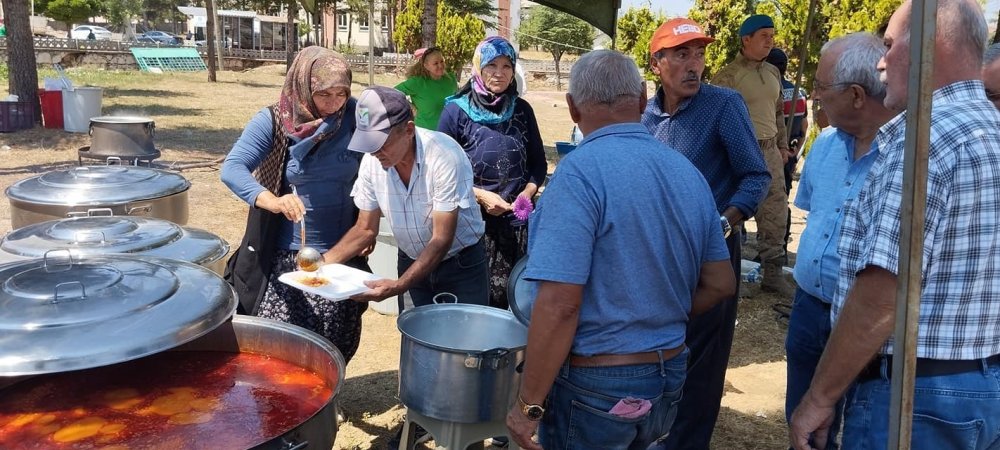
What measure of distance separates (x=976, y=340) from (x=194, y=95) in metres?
20.5

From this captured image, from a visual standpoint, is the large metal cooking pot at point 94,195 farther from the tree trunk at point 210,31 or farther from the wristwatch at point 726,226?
the tree trunk at point 210,31

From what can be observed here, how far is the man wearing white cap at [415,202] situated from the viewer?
260 centimetres

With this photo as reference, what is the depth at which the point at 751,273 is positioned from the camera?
584 centimetres

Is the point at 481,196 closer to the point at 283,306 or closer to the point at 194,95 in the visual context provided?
the point at 283,306

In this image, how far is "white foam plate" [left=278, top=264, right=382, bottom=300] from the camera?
2.53 meters

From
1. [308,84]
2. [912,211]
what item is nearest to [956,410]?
[912,211]

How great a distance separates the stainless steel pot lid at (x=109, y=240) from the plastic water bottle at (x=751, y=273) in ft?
13.8

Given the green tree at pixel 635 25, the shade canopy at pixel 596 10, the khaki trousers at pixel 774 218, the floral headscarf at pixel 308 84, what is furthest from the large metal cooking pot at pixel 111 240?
the green tree at pixel 635 25

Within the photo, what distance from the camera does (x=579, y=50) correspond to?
135ft

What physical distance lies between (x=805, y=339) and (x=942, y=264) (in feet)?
3.26

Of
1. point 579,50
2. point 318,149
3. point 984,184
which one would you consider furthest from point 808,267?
point 579,50

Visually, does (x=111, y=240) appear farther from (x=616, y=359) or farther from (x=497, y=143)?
(x=616, y=359)

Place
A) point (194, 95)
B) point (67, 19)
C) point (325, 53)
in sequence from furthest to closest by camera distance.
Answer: point (67, 19) → point (194, 95) → point (325, 53)

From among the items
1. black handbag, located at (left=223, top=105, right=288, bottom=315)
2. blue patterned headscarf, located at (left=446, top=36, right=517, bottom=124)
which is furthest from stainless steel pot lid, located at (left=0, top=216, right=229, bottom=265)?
blue patterned headscarf, located at (left=446, top=36, right=517, bottom=124)
